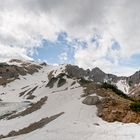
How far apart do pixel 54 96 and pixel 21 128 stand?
18351 mm

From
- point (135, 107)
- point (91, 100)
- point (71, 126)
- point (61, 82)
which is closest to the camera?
point (71, 126)

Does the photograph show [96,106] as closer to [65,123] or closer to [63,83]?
[65,123]

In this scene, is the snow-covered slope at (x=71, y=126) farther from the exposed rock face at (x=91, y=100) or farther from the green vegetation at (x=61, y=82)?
the green vegetation at (x=61, y=82)

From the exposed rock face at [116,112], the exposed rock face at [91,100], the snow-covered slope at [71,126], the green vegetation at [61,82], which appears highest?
the green vegetation at [61,82]

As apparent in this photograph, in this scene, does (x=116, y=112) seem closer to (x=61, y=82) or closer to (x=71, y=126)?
(x=71, y=126)

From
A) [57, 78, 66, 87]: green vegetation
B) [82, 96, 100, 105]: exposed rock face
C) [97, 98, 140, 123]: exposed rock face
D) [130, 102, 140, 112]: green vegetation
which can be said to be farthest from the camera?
[57, 78, 66, 87]: green vegetation

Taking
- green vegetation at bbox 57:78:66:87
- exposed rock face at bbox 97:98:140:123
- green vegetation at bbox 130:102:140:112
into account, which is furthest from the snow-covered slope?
green vegetation at bbox 57:78:66:87

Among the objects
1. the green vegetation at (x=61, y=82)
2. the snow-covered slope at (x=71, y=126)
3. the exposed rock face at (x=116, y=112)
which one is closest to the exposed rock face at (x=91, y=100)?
the snow-covered slope at (x=71, y=126)

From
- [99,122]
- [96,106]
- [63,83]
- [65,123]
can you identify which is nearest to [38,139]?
[65,123]

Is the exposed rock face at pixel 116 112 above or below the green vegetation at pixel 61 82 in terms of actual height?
below

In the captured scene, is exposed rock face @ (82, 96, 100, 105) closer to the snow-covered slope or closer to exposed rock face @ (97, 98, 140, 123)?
the snow-covered slope

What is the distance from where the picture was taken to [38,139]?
4191 centimetres

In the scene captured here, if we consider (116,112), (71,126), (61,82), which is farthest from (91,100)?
(61,82)

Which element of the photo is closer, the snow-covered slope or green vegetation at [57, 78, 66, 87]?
A: the snow-covered slope
